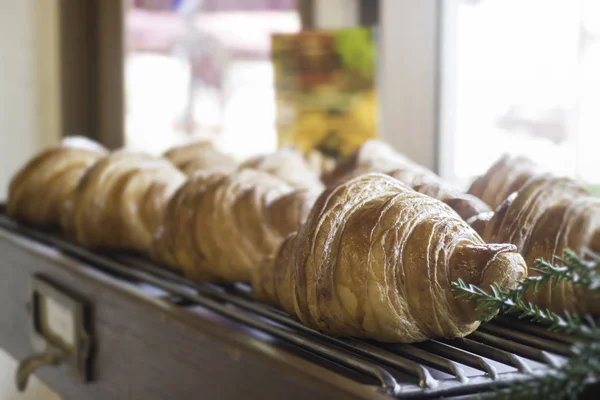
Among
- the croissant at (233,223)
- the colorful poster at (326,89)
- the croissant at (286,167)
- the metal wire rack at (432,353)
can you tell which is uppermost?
the colorful poster at (326,89)

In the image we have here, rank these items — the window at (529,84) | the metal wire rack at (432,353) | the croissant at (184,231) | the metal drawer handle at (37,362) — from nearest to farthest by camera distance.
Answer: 1. the metal wire rack at (432,353)
2. the croissant at (184,231)
3. the metal drawer handle at (37,362)
4. the window at (529,84)

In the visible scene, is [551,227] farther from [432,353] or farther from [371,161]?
[371,161]

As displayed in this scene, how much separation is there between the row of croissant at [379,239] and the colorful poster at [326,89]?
613mm

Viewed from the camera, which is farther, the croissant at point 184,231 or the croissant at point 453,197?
the croissant at point 184,231

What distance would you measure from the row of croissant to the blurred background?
0.59 meters

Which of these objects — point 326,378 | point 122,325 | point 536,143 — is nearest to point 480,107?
point 536,143

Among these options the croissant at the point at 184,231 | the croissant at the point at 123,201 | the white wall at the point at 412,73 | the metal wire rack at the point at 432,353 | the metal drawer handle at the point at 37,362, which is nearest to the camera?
the metal wire rack at the point at 432,353

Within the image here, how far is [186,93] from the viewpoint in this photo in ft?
9.24

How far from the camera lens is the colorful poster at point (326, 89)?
176 centimetres

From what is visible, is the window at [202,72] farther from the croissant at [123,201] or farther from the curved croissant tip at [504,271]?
the curved croissant tip at [504,271]

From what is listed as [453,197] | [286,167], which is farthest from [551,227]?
[286,167]

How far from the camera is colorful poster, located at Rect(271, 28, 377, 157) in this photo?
1.76 meters

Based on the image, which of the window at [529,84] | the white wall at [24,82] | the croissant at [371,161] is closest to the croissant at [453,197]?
the croissant at [371,161]

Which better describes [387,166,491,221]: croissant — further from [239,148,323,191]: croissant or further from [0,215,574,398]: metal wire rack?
[239,148,323,191]: croissant
